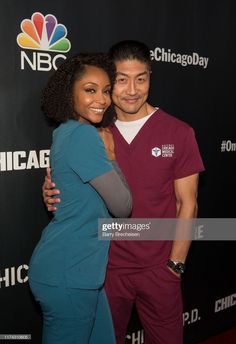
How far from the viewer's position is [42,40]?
1837 mm

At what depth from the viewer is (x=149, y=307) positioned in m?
1.82

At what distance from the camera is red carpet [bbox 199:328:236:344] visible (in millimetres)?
2785

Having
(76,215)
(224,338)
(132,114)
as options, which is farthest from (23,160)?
(224,338)

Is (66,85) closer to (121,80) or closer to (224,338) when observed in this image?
(121,80)

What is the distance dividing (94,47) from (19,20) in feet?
1.30

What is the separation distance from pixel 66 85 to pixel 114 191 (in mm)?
412

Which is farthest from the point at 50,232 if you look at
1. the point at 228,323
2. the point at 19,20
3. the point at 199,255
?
the point at 228,323

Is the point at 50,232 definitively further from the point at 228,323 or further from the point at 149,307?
the point at 228,323

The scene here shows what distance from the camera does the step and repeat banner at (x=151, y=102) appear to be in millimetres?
1821

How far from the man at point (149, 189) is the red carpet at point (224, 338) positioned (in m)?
1.11

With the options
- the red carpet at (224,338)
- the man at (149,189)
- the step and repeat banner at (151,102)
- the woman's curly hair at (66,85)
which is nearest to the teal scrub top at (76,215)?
the woman's curly hair at (66,85)

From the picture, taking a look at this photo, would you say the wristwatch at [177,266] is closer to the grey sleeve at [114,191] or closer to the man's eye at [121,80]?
the grey sleeve at [114,191]

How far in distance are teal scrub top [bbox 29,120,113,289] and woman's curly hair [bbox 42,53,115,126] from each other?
10 cm

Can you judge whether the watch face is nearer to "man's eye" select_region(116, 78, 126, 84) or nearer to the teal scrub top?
the teal scrub top
